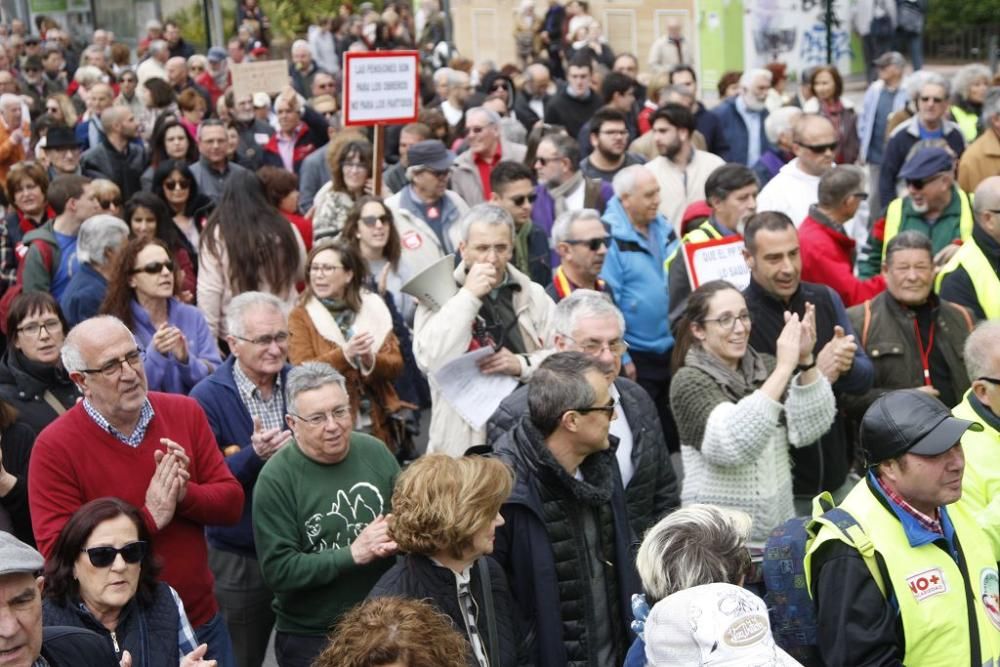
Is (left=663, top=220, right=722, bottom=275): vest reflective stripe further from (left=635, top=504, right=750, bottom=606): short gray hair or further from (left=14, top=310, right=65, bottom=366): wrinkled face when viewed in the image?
(left=635, top=504, right=750, bottom=606): short gray hair

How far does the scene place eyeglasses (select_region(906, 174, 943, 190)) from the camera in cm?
812

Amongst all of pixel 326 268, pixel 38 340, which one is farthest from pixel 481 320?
pixel 38 340

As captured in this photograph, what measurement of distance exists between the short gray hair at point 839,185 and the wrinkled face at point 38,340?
413cm

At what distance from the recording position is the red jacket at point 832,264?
7691 millimetres

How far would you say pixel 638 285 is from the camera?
798 centimetres

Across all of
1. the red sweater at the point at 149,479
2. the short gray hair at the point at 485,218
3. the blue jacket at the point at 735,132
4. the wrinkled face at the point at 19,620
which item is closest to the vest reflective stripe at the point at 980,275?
the short gray hair at the point at 485,218

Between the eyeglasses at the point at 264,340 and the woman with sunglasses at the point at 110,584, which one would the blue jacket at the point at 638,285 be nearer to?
the eyeglasses at the point at 264,340

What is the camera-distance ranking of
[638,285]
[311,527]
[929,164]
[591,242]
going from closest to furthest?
[311,527] → [591,242] → [638,285] → [929,164]

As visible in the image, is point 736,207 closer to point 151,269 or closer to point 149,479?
point 151,269

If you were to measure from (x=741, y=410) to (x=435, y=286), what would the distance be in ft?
5.84

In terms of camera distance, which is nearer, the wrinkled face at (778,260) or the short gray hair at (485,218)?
the wrinkled face at (778,260)

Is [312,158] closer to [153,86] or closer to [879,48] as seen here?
[153,86]

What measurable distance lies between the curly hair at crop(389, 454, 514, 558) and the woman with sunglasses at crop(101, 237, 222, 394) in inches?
106

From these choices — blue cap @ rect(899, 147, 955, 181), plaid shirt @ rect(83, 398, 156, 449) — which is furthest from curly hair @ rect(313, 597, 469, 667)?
blue cap @ rect(899, 147, 955, 181)
